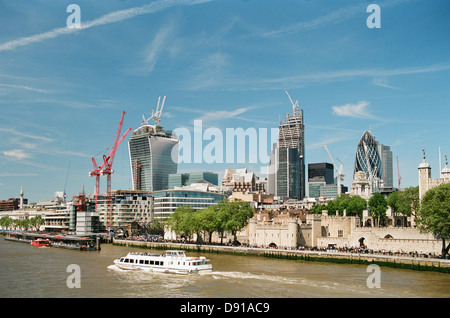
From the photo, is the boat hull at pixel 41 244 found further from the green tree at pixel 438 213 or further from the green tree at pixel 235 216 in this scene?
the green tree at pixel 438 213

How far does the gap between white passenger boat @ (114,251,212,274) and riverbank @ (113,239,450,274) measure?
23315 mm

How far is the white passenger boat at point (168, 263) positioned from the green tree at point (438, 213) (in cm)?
3330

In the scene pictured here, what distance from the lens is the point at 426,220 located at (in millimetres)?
69438

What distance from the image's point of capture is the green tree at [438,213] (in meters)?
66.9

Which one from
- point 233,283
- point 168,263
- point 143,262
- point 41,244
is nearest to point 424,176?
point 233,283

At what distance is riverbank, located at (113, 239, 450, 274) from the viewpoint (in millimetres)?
63844

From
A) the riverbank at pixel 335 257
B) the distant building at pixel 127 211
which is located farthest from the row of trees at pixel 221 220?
the distant building at pixel 127 211

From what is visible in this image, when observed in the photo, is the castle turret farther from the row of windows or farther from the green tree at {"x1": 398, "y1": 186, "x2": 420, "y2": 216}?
the row of windows

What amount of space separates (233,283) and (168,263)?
561 inches

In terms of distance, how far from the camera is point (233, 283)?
52031 mm

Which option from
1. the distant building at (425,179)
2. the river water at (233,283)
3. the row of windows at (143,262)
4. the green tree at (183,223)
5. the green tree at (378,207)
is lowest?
the river water at (233,283)

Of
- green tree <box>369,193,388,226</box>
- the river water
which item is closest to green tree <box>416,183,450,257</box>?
the river water

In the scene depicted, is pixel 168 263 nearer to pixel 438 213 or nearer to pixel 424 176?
pixel 438 213
